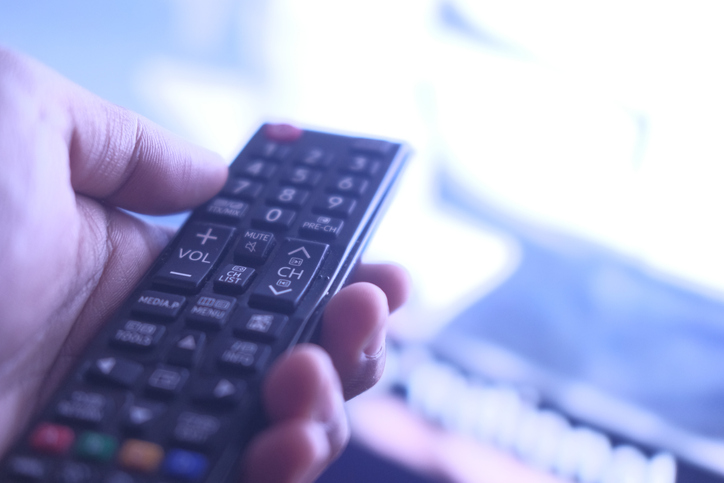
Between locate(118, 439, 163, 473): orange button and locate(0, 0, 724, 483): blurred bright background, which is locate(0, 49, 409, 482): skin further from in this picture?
locate(0, 0, 724, 483): blurred bright background

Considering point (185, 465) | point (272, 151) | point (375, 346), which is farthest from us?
point (272, 151)

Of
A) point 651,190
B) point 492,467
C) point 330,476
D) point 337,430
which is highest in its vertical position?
point 651,190

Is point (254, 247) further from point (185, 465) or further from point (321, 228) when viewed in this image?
point (185, 465)

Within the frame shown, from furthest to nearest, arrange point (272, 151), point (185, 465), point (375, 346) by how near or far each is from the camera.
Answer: point (272, 151) → point (375, 346) → point (185, 465)

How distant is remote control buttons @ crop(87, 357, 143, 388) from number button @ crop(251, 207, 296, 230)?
0.46ft

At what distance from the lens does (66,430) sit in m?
0.30

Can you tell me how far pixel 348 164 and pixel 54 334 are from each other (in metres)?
0.26

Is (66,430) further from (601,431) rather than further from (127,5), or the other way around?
(127,5)

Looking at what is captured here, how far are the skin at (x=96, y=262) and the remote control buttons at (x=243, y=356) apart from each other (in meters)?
0.02

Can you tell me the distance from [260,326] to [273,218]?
11 centimetres

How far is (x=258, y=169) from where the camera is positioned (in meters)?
0.48

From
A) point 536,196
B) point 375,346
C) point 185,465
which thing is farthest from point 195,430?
point 536,196

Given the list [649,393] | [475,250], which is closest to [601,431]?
[649,393]

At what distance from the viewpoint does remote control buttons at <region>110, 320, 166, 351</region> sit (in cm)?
34
